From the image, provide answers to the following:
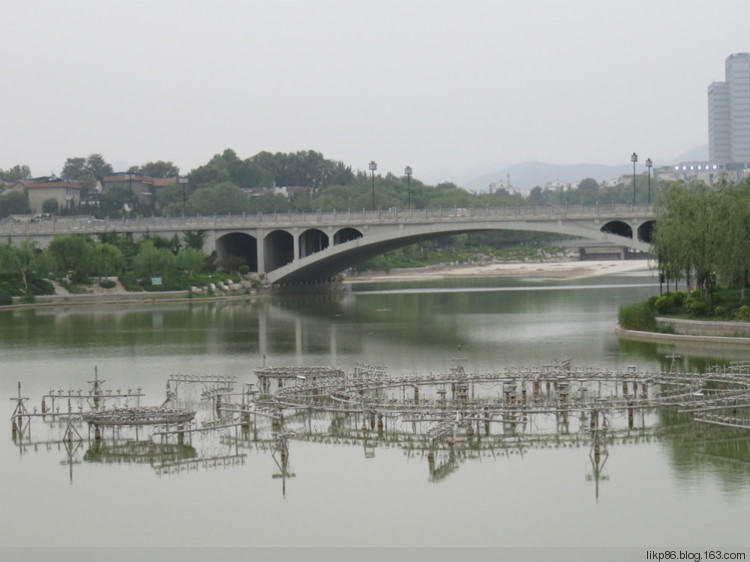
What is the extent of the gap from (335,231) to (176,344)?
2997 cm

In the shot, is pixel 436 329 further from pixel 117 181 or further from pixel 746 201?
pixel 117 181

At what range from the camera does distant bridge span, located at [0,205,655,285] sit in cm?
6606

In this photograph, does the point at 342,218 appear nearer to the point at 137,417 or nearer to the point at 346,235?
the point at 346,235

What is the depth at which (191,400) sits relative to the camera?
3177cm

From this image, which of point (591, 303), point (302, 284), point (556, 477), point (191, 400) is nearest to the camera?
point (556, 477)

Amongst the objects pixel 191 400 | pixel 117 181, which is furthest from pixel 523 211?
pixel 117 181

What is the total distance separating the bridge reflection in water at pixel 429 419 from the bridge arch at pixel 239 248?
153ft

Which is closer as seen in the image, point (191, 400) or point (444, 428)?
point (444, 428)

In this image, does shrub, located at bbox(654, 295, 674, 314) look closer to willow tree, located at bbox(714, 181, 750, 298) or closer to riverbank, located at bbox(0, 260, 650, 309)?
willow tree, located at bbox(714, 181, 750, 298)

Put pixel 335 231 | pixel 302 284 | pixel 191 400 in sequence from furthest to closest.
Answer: pixel 302 284, pixel 335 231, pixel 191 400

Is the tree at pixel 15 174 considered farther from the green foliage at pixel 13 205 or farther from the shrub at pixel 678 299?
the shrub at pixel 678 299

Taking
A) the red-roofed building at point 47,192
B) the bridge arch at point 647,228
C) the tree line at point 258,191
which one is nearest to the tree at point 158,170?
the tree line at point 258,191

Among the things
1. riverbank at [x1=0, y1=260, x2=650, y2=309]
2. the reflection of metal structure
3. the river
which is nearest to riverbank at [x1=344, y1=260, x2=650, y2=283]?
riverbank at [x1=0, y1=260, x2=650, y2=309]

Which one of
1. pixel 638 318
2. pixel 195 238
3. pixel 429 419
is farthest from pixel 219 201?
pixel 429 419
